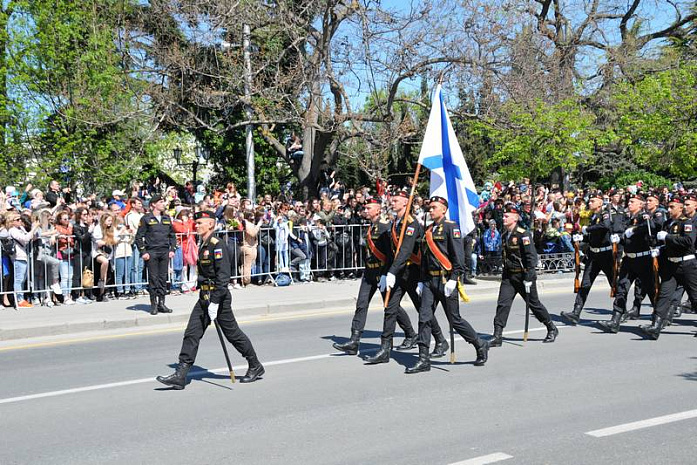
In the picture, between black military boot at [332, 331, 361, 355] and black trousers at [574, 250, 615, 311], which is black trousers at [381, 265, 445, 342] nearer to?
black military boot at [332, 331, 361, 355]

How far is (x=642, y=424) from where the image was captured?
671 cm

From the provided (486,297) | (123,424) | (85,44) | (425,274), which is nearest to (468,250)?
(486,297)

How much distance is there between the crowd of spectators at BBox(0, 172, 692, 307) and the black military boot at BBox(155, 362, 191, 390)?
6854 mm

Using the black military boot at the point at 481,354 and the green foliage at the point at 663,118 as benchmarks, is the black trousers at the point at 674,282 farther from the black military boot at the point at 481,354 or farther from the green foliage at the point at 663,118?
the green foliage at the point at 663,118

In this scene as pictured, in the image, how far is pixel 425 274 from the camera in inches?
369

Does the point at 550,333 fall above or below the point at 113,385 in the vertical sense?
above

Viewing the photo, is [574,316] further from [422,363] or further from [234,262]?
[234,262]

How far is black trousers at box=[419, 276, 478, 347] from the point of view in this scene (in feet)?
29.7

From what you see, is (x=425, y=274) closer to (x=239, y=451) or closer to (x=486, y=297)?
(x=239, y=451)

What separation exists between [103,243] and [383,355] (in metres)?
7.26

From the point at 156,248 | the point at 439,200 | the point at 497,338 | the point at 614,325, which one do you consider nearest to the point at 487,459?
the point at 439,200

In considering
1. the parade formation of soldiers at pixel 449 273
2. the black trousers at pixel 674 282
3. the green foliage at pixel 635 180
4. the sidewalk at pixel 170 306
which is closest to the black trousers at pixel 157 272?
the sidewalk at pixel 170 306

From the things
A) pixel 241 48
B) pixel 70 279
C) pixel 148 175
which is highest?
pixel 241 48

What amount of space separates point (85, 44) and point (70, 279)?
12.9 metres
